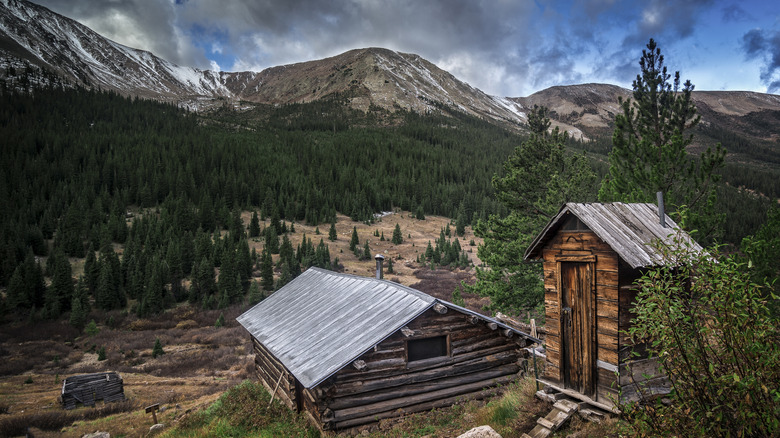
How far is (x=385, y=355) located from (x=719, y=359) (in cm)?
918

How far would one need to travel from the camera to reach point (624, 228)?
816cm

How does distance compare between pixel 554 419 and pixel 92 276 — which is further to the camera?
pixel 92 276

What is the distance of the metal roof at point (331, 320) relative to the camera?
10.9 m

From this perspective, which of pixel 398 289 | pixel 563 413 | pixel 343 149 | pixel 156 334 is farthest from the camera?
pixel 343 149

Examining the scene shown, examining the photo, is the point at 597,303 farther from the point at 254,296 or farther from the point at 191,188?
the point at 191,188

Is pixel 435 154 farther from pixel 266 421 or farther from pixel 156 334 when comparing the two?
pixel 266 421

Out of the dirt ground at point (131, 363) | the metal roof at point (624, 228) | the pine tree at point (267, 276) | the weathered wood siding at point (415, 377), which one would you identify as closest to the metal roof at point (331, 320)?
the weathered wood siding at point (415, 377)

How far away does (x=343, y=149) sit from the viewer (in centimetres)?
12962

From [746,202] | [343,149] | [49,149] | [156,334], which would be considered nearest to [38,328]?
[156,334]

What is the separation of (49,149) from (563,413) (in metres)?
129

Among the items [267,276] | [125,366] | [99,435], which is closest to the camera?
[99,435]

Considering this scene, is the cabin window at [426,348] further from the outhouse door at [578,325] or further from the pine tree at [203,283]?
the pine tree at [203,283]

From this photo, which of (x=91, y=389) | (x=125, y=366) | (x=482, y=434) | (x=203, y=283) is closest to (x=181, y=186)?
(x=203, y=283)

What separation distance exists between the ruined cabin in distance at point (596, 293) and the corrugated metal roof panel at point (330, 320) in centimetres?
388
